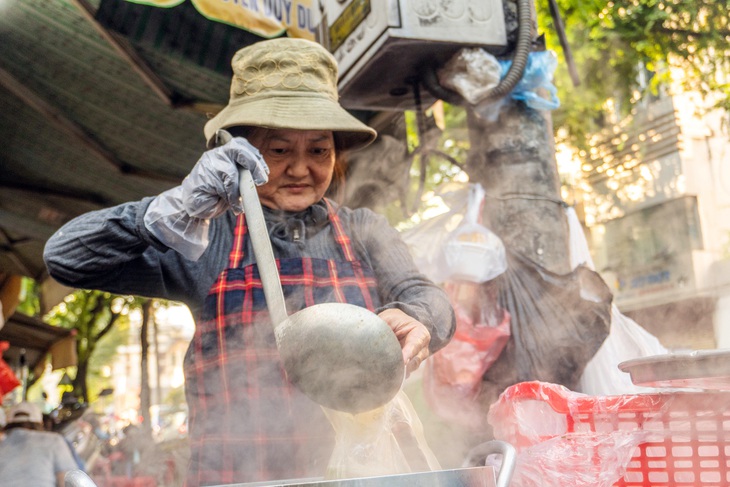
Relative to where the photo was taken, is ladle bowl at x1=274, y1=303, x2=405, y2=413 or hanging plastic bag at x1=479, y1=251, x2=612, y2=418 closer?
ladle bowl at x1=274, y1=303, x2=405, y2=413

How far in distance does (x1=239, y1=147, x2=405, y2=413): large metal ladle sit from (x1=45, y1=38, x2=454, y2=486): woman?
0.83 ft

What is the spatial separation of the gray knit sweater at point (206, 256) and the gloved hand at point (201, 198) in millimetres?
59

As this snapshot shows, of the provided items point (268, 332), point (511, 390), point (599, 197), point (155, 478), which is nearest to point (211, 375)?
point (268, 332)

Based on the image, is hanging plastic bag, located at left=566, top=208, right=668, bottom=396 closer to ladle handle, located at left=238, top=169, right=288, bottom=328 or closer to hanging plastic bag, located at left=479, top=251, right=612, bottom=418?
hanging plastic bag, located at left=479, top=251, right=612, bottom=418

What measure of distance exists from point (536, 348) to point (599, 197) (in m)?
11.7

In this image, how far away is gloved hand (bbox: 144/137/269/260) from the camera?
1762mm

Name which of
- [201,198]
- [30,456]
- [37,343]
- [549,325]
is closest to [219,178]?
[201,198]

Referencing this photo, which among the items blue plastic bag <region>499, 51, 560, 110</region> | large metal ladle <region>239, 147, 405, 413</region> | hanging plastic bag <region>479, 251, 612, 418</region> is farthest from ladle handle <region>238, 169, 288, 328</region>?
blue plastic bag <region>499, 51, 560, 110</region>

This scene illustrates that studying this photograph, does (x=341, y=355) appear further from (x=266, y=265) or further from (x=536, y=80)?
(x=536, y=80)

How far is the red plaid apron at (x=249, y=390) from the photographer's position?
1946 mm

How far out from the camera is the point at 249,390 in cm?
199

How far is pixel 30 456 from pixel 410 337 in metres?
5.83

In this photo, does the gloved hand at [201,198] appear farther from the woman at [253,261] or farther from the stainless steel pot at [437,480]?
the stainless steel pot at [437,480]

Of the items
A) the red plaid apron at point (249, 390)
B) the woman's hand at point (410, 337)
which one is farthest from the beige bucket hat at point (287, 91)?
the woman's hand at point (410, 337)
